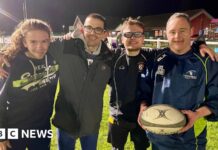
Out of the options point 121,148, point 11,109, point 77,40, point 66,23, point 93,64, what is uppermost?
point 66,23

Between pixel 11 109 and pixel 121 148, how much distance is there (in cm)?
156

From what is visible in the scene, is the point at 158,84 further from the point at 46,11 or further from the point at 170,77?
the point at 46,11

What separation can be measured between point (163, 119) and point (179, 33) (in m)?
0.89

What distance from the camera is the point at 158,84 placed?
3193 millimetres

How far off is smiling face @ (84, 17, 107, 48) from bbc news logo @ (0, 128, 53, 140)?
47.3 inches

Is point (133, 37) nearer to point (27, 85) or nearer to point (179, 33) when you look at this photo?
point (179, 33)

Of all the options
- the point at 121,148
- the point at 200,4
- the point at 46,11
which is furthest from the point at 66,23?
the point at 121,148

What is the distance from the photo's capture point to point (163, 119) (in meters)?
3.12

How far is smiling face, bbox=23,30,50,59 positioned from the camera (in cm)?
342

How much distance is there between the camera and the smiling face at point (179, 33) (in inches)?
119

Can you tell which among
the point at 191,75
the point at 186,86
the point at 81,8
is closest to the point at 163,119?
the point at 186,86

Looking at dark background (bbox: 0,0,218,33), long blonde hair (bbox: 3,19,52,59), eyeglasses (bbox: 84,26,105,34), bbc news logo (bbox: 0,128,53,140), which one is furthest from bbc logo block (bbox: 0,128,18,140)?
dark background (bbox: 0,0,218,33)

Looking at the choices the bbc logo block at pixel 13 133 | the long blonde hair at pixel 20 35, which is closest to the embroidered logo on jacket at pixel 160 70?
the long blonde hair at pixel 20 35

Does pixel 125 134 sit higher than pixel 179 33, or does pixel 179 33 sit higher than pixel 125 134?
pixel 179 33
